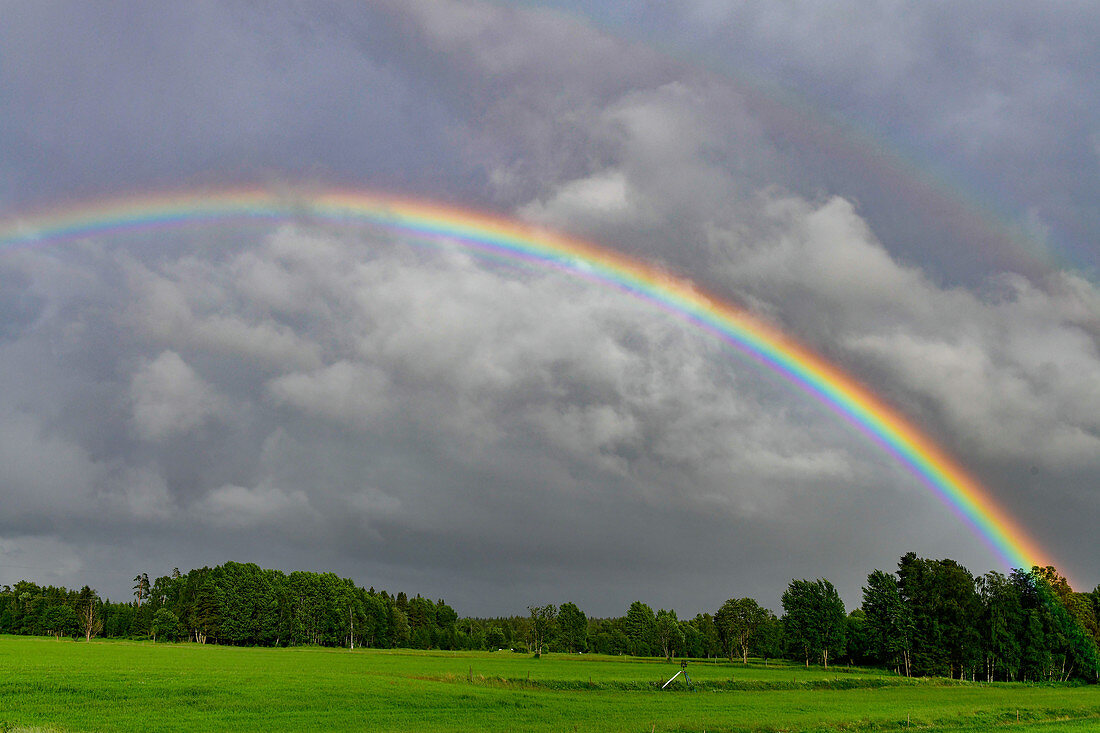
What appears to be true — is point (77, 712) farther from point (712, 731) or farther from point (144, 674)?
point (712, 731)

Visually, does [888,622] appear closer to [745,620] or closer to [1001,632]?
[1001,632]

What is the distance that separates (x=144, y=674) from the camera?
64.1 metres

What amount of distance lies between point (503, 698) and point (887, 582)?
101m

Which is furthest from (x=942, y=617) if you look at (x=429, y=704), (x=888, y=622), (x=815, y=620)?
(x=429, y=704)

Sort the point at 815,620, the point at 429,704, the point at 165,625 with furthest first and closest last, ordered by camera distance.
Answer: the point at 165,625 < the point at 815,620 < the point at 429,704

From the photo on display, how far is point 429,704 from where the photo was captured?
56.0 m

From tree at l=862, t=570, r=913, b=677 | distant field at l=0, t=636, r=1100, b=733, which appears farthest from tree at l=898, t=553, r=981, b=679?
distant field at l=0, t=636, r=1100, b=733

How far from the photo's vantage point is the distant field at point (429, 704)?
46094mm

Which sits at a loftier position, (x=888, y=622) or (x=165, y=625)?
(x=888, y=622)

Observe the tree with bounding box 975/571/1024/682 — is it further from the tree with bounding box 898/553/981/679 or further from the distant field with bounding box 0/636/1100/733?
the distant field with bounding box 0/636/1100/733

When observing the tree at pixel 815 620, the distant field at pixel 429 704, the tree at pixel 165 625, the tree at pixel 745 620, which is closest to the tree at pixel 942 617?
the tree at pixel 815 620

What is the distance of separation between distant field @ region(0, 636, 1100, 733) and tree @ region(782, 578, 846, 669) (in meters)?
68.3

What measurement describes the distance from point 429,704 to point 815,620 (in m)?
118

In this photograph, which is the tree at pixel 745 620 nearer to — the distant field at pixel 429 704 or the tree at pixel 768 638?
the tree at pixel 768 638
